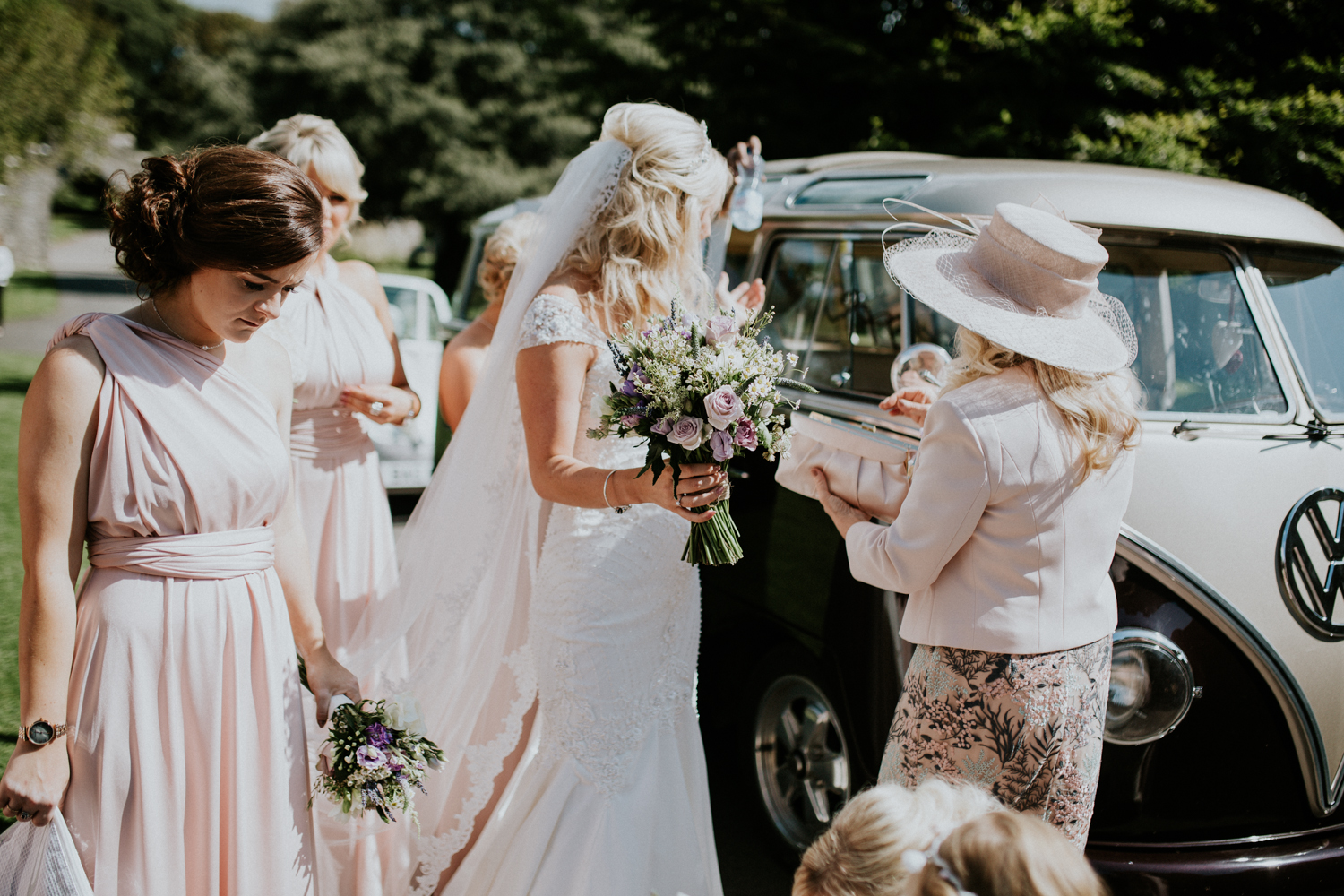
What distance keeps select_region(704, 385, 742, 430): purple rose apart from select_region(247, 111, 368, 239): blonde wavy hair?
67.0 inches

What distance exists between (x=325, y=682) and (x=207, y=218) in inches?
41.9

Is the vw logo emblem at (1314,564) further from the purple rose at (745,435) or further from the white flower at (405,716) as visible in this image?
the white flower at (405,716)

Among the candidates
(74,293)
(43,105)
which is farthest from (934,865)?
(74,293)

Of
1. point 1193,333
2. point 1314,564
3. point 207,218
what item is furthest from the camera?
point 1193,333

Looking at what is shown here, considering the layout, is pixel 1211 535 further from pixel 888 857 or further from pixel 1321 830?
pixel 888 857

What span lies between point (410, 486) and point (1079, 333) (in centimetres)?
670

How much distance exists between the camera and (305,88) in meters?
28.9

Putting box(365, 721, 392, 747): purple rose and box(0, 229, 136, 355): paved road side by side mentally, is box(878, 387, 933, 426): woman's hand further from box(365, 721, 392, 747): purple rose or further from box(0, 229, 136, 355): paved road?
box(0, 229, 136, 355): paved road

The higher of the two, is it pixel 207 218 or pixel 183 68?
pixel 183 68

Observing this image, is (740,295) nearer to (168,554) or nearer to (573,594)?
(573,594)

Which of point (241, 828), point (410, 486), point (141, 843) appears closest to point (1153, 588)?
point (241, 828)

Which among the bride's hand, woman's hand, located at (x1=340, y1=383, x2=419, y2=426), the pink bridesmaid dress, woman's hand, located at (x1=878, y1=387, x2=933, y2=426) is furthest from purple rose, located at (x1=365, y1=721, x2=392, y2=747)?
woman's hand, located at (x1=878, y1=387, x2=933, y2=426)

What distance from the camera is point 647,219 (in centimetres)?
242

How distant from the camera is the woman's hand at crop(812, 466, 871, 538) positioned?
2330 mm
